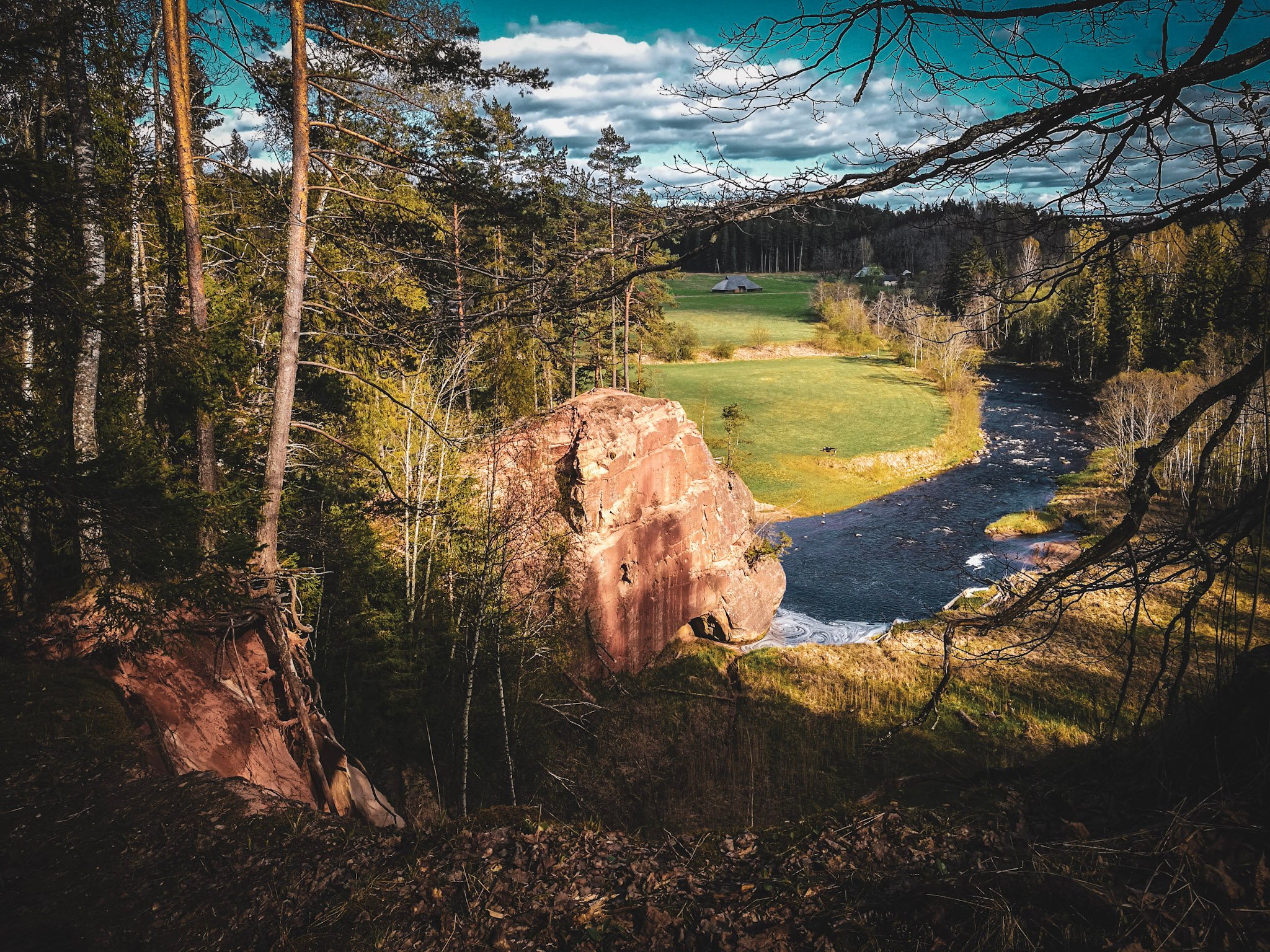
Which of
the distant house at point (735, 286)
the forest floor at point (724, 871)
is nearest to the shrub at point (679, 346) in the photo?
the distant house at point (735, 286)

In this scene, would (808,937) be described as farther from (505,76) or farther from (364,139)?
(505,76)

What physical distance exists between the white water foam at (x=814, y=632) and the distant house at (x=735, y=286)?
9009cm

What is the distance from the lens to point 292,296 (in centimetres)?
815

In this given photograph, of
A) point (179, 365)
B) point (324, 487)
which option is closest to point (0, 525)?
point (179, 365)

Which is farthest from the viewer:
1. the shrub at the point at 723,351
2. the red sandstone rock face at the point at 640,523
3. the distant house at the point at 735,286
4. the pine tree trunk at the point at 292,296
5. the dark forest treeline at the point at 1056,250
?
the distant house at the point at 735,286

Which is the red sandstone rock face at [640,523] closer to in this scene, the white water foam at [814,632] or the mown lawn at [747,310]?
the white water foam at [814,632]

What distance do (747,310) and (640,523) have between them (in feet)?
267

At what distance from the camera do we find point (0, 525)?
18.7 feet

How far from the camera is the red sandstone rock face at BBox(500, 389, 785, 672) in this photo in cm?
1798

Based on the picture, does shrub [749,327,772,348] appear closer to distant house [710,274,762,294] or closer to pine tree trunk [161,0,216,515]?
distant house [710,274,762,294]

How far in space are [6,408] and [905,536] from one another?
3500cm

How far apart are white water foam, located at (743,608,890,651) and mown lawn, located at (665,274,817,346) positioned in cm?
5195

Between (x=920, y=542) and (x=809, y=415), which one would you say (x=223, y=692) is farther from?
(x=809, y=415)

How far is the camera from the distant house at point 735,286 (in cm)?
11019
